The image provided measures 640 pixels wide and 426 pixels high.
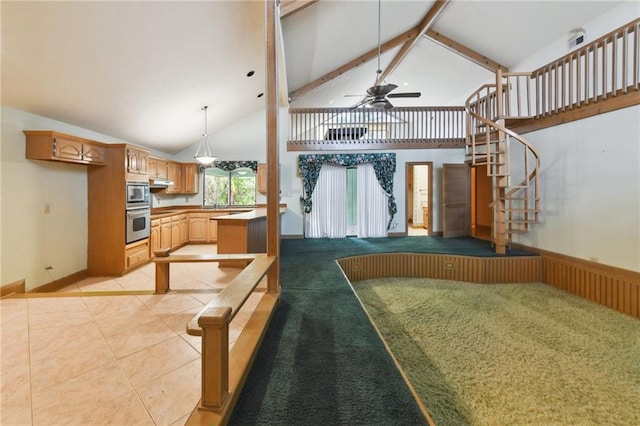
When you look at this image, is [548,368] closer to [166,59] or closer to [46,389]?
[46,389]

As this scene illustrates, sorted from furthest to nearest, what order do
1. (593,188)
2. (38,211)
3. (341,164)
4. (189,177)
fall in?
(189,177), (341,164), (593,188), (38,211)

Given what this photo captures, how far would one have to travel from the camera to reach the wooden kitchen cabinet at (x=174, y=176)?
6091 millimetres

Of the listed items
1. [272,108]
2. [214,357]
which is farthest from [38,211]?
[214,357]

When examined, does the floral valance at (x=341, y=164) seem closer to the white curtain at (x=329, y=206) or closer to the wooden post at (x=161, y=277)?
the white curtain at (x=329, y=206)

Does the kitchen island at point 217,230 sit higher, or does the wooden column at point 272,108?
the wooden column at point 272,108

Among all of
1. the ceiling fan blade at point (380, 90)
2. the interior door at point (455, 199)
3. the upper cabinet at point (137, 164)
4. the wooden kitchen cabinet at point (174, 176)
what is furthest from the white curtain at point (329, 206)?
the upper cabinet at point (137, 164)

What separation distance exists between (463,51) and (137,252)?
26.8 ft

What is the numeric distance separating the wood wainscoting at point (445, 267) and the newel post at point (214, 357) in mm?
3244

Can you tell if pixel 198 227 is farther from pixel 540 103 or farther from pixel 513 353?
pixel 540 103

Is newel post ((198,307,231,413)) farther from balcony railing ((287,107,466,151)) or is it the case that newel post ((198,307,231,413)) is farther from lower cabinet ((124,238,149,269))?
balcony railing ((287,107,466,151))

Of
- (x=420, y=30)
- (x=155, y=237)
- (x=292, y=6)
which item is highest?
(x=420, y=30)

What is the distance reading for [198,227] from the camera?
649cm

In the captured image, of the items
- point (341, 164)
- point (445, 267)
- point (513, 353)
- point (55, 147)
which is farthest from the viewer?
point (341, 164)

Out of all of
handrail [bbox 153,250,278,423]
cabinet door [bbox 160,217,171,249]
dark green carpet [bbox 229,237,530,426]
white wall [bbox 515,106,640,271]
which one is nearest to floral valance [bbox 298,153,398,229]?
white wall [bbox 515,106,640,271]
